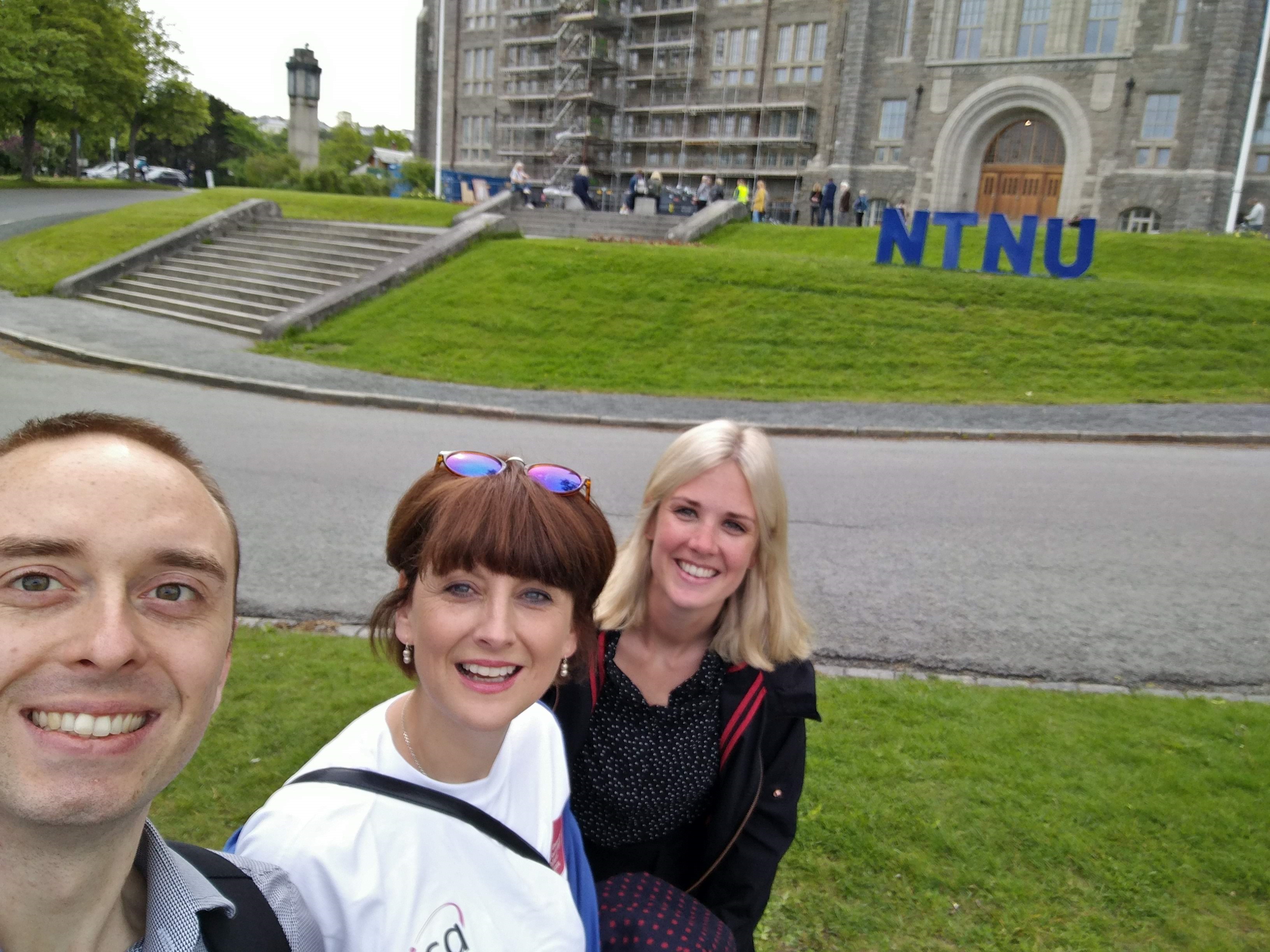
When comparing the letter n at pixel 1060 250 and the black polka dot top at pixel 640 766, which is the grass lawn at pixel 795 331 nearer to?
the letter n at pixel 1060 250

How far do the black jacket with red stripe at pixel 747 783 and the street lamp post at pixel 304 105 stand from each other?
40878mm

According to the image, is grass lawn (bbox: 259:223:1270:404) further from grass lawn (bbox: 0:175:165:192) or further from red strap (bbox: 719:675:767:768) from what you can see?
grass lawn (bbox: 0:175:165:192)

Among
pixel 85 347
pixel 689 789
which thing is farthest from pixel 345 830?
pixel 85 347

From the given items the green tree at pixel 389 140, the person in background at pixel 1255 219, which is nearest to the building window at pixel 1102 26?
the person in background at pixel 1255 219

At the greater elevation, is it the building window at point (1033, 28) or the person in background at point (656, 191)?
the building window at point (1033, 28)

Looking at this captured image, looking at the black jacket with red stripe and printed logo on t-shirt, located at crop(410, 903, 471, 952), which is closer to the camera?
printed logo on t-shirt, located at crop(410, 903, 471, 952)

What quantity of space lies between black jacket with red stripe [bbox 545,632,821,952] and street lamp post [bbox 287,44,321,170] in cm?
4088

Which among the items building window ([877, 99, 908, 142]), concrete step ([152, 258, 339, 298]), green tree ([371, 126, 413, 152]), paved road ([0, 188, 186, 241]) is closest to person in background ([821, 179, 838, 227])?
building window ([877, 99, 908, 142])

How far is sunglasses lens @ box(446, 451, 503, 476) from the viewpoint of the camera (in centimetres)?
197

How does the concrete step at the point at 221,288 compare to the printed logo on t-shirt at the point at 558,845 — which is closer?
the printed logo on t-shirt at the point at 558,845

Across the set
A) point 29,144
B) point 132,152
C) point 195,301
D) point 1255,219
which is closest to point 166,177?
point 132,152

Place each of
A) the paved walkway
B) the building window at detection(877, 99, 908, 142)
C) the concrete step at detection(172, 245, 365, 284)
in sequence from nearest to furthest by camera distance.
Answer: the paved walkway
the concrete step at detection(172, 245, 365, 284)
the building window at detection(877, 99, 908, 142)

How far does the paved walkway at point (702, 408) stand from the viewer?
12.9 meters

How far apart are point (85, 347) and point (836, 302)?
13.3 meters
